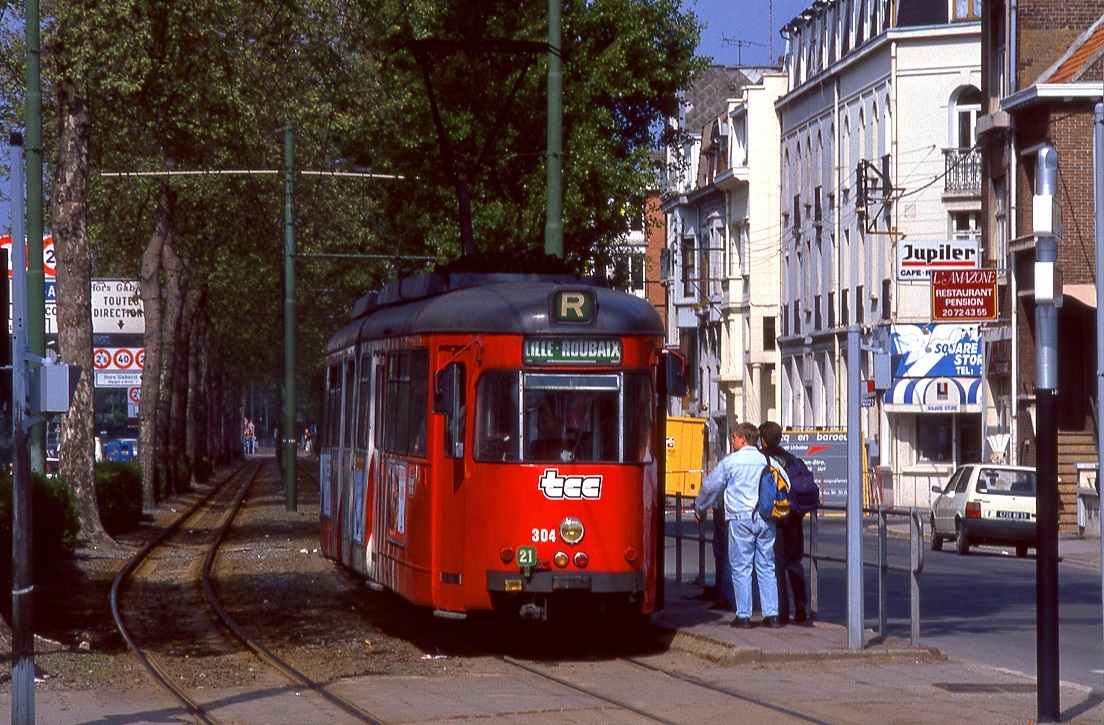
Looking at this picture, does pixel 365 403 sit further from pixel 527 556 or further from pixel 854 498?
pixel 854 498

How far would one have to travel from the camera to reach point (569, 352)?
603 inches

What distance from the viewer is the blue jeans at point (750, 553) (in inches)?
645

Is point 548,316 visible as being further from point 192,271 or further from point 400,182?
point 192,271

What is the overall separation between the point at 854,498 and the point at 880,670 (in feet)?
4.80

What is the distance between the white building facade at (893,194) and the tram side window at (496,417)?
30287mm

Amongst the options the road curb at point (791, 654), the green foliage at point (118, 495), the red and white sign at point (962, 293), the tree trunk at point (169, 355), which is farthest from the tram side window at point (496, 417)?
the tree trunk at point (169, 355)

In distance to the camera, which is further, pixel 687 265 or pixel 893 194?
pixel 687 265

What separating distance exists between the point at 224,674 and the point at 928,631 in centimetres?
690

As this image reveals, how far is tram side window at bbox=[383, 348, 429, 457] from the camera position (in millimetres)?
16125

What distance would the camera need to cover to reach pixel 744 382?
72250 mm

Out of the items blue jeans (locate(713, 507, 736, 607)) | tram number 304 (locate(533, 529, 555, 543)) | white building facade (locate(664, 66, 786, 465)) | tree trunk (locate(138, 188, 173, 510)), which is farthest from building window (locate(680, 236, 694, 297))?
tram number 304 (locate(533, 529, 555, 543))

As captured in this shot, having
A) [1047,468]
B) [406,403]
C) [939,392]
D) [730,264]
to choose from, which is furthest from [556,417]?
[730,264]

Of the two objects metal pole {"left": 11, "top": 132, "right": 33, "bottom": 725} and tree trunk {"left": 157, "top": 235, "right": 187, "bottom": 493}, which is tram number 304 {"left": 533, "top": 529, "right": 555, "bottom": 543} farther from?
tree trunk {"left": 157, "top": 235, "right": 187, "bottom": 493}

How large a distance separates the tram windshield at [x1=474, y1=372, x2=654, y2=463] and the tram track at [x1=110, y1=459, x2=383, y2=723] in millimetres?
2368
